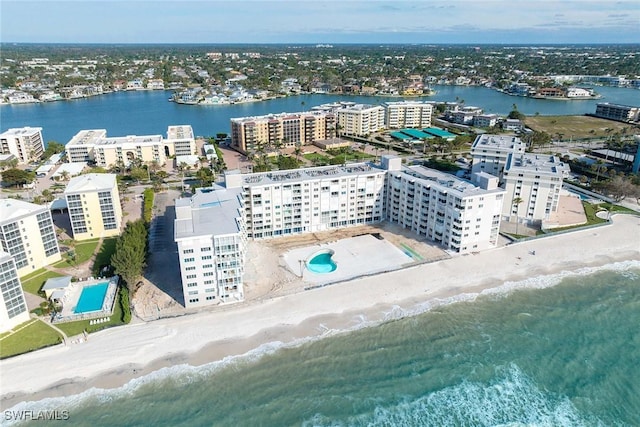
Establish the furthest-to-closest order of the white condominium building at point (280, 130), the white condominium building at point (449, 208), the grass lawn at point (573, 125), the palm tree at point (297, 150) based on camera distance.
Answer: the grass lawn at point (573, 125)
the white condominium building at point (280, 130)
the palm tree at point (297, 150)
the white condominium building at point (449, 208)

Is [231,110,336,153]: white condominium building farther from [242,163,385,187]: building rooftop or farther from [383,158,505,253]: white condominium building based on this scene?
[383,158,505,253]: white condominium building

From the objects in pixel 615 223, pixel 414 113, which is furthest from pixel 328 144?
pixel 615 223

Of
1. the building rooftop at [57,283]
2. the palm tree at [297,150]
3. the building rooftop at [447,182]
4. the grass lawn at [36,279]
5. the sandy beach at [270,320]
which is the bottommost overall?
the sandy beach at [270,320]

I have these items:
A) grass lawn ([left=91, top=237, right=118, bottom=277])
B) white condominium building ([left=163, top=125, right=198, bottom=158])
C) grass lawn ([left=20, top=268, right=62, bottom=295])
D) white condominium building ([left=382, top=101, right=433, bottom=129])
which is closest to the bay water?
white condominium building ([left=163, top=125, right=198, bottom=158])

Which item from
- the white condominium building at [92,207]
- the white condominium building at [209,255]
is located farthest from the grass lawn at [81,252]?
the white condominium building at [209,255]

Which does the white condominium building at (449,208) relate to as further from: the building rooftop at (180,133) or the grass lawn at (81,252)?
the building rooftop at (180,133)

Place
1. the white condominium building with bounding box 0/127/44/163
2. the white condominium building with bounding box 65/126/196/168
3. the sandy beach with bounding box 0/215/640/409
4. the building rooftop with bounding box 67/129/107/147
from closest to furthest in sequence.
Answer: the sandy beach with bounding box 0/215/640/409 < the white condominium building with bounding box 65/126/196/168 < the white condominium building with bounding box 0/127/44/163 < the building rooftop with bounding box 67/129/107/147

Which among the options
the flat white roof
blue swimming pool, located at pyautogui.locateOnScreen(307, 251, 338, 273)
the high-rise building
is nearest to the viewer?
the high-rise building
